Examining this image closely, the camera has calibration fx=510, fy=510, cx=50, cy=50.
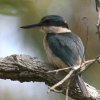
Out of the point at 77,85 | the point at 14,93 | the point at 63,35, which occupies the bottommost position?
the point at 14,93

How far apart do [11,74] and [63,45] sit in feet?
2.15

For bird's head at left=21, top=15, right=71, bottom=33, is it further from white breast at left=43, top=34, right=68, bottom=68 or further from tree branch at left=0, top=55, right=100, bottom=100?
tree branch at left=0, top=55, right=100, bottom=100

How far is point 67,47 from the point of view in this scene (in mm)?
4578

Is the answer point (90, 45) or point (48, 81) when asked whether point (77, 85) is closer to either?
point (48, 81)

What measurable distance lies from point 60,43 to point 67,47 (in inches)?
3.7

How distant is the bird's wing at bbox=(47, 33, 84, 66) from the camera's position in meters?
4.47

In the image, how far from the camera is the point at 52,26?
4.93 metres

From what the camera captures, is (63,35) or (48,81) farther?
(63,35)

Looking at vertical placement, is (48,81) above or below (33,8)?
below

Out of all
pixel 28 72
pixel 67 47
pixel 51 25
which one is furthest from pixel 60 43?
pixel 28 72

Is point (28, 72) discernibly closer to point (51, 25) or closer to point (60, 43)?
point (60, 43)

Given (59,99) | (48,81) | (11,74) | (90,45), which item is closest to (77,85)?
(48,81)

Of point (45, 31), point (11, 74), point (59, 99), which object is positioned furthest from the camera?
point (59, 99)

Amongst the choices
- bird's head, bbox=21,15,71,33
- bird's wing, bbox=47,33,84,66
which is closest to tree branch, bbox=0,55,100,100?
bird's wing, bbox=47,33,84,66
